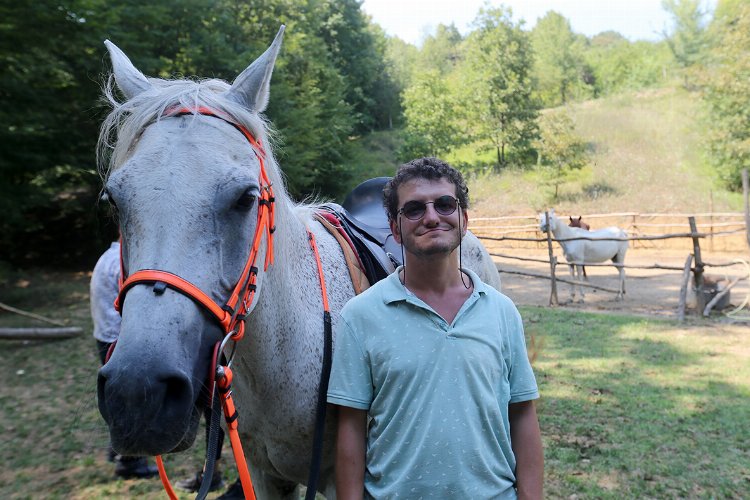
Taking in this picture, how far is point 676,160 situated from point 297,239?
98.3ft

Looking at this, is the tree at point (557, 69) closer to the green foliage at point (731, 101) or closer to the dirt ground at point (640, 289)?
the green foliage at point (731, 101)

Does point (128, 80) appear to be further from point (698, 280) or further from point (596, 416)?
point (698, 280)

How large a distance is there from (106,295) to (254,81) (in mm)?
2739

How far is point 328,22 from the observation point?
3269 cm

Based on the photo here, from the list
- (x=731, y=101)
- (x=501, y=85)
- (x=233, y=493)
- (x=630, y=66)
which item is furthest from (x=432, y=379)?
(x=630, y=66)

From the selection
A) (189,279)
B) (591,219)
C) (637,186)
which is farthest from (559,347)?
(637,186)

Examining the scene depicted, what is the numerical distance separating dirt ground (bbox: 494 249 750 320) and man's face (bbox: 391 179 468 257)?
9471mm

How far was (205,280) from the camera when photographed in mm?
1307

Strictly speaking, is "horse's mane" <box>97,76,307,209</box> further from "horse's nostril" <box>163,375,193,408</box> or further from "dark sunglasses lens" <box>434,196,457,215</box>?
"horse's nostril" <box>163,375,193,408</box>

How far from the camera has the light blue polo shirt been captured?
1398mm

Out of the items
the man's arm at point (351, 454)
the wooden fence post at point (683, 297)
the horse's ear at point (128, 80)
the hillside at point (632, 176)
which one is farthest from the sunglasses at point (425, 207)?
the hillside at point (632, 176)

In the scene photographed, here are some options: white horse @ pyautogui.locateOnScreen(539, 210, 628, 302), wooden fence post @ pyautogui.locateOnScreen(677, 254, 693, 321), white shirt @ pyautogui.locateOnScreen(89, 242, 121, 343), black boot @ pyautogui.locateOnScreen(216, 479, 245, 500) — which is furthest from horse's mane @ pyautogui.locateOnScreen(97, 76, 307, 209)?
white horse @ pyautogui.locateOnScreen(539, 210, 628, 302)

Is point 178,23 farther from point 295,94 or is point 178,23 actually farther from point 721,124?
point 721,124

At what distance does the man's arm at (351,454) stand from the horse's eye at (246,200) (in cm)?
66
